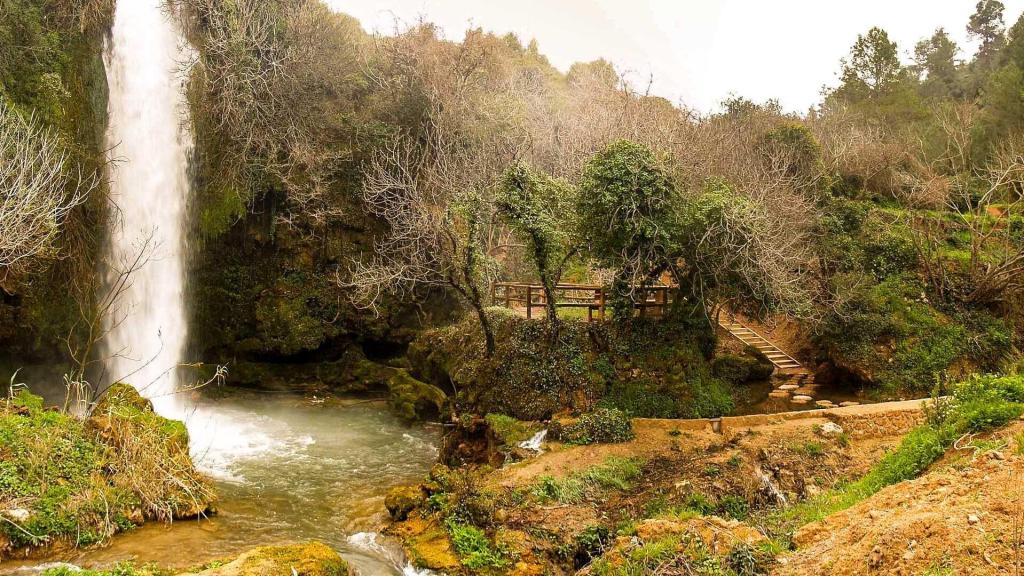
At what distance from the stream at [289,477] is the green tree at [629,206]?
7.28m

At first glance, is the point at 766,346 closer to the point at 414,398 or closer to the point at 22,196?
the point at 414,398

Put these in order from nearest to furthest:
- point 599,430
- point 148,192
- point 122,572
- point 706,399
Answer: point 122,572 → point 599,430 → point 706,399 → point 148,192

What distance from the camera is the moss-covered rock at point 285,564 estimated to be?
7.84 meters

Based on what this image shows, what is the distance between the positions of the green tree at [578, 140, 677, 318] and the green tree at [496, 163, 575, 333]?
31.8 inches

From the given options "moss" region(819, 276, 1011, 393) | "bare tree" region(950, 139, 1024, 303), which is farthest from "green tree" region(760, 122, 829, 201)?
"moss" region(819, 276, 1011, 393)

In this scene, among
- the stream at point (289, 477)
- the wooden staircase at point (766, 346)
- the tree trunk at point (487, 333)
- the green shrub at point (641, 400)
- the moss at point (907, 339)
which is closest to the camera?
the stream at point (289, 477)

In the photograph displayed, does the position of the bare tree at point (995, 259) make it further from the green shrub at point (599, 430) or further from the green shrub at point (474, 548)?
the green shrub at point (474, 548)

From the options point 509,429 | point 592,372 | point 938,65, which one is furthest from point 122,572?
point 938,65

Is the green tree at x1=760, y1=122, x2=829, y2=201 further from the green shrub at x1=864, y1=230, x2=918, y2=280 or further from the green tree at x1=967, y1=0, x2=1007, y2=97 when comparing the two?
the green tree at x1=967, y1=0, x2=1007, y2=97

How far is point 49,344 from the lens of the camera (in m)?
18.8

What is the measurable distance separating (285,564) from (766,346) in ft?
63.3

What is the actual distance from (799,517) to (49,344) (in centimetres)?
1943

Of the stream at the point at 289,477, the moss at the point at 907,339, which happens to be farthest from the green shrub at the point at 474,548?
the moss at the point at 907,339

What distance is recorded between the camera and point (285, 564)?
826 centimetres
